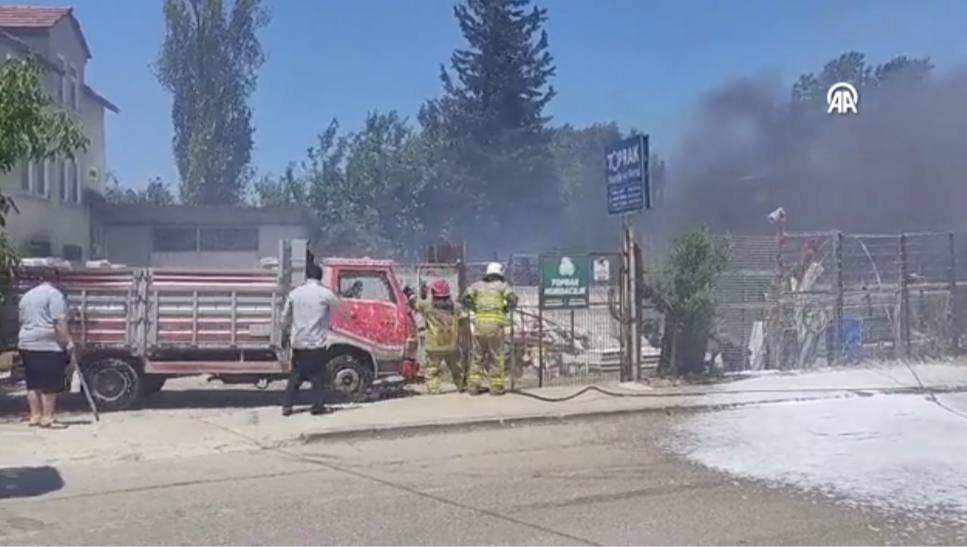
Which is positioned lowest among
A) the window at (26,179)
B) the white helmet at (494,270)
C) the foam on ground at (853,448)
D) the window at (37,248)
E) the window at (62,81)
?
the foam on ground at (853,448)

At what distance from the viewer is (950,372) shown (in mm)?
15664

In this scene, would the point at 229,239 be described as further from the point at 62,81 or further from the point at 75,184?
the point at 62,81

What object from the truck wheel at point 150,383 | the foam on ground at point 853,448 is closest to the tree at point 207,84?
the truck wheel at point 150,383

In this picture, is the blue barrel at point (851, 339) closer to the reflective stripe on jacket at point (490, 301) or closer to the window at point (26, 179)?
the reflective stripe on jacket at point (490, 301)

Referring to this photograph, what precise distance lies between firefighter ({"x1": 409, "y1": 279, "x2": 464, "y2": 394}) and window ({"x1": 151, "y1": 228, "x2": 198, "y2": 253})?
24442 mm

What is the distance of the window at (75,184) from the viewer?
31.5 meters

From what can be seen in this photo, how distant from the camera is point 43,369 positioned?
1104 centimetres

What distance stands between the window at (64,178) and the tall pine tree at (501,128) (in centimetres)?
2216

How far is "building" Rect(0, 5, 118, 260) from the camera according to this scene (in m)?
26.6

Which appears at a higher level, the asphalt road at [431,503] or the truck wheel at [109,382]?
the truck wheel at [109,382]

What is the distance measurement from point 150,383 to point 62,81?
1903cm

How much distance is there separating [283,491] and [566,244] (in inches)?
1454

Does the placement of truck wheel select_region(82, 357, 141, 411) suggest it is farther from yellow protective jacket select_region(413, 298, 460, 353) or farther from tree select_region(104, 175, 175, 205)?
tree select_region(104, 175, 175, 205)

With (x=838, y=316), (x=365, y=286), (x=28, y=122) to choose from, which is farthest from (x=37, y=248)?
(x=838, y=316)
